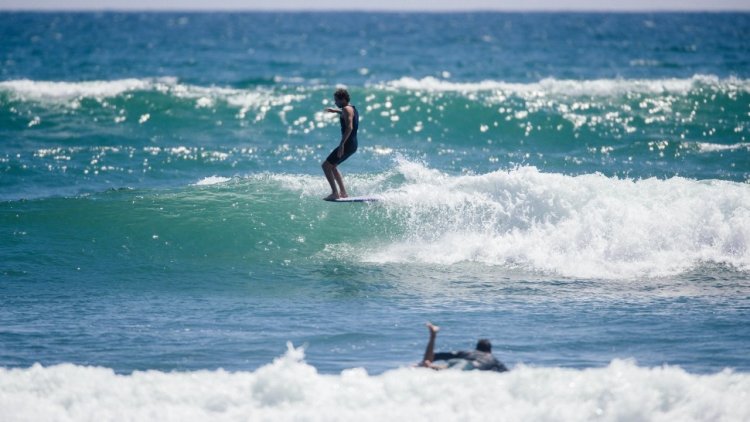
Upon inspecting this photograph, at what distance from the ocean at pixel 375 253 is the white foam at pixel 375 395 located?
0.02 m

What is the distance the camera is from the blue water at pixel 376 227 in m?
10.4

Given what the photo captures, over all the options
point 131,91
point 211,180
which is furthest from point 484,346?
point 131,91

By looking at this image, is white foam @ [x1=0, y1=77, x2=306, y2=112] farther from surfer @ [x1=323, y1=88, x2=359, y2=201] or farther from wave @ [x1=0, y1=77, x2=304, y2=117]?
surfer @ [x1=323, y1=88, x2=359, y2=201]

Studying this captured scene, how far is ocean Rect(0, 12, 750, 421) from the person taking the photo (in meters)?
8.61

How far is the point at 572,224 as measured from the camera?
14242mm

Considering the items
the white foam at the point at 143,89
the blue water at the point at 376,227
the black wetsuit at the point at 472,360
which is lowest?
the black wetsuit at the point at 472,360

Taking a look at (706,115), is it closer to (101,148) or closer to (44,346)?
(101,148)

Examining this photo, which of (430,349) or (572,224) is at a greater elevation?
(572,224)

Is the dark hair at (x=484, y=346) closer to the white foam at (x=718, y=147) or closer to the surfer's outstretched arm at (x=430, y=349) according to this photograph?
the surfer's outstretched arm at (x=430, y=349)

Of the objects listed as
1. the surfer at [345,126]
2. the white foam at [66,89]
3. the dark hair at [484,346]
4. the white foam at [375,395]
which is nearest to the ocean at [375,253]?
the white foam at [375,395]

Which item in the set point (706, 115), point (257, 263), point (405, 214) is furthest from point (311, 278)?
point (706, 115)

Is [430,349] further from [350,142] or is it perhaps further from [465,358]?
[350,142]

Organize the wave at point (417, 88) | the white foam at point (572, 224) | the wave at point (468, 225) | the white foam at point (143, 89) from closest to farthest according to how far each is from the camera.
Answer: the white foam at point (572, 224) → the wave at point (468, 225) → the white foam at point (143, 89) → the wave at point (417, 88)

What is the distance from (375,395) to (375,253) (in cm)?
574
